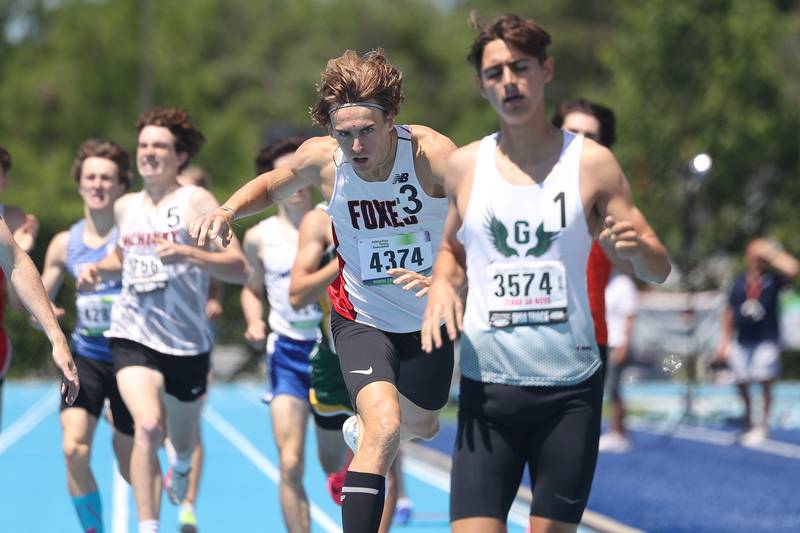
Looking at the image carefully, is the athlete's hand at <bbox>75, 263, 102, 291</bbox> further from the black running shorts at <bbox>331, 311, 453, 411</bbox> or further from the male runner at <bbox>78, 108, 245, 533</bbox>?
the black running shorts at <bbox>331, 311, 453, 411</bbox>

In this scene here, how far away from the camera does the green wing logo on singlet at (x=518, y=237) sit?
15.7 feet

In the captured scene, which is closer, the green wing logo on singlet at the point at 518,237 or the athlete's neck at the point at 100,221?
the green wing logo on singlet at the point at 518,237

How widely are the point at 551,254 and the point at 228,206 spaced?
161cm

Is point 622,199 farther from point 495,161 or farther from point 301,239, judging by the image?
point 301,239

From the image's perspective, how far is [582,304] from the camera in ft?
16.0

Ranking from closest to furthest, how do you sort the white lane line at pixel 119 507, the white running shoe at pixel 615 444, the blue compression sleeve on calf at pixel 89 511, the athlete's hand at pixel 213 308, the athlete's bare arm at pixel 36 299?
1. the athlete's bare arm at pixel 36 299
2. the blue compression sleeve on calf at pixel 89 511
3. the athlete's hand at pixel 213 308
4. the white lane line at pixel 119 507
5. the white running shoe at pixel 615 444

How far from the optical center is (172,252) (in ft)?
24.7

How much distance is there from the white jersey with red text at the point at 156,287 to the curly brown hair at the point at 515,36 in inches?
130

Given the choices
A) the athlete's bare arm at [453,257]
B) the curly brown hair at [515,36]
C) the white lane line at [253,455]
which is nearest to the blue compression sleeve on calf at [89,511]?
the white lane line at [253,455]

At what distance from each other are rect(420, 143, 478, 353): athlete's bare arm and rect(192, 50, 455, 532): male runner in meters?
0.80

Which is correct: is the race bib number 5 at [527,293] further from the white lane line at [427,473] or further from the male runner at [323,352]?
the white lane line at [427,473]

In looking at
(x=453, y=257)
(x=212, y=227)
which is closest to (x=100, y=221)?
(x=212, y=227)

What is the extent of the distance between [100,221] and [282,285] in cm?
117

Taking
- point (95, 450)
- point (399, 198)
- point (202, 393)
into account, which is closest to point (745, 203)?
point (95, 450)
